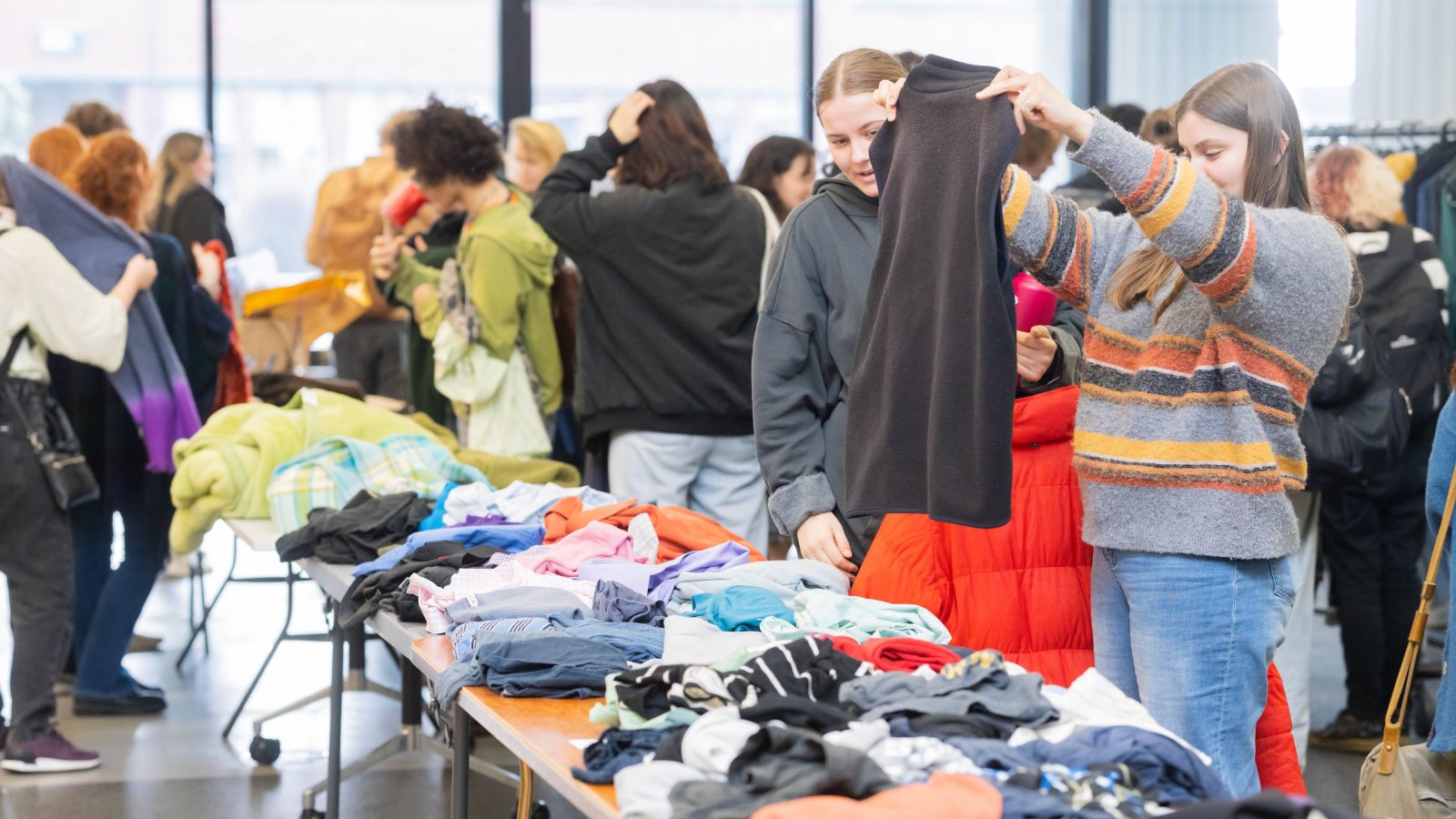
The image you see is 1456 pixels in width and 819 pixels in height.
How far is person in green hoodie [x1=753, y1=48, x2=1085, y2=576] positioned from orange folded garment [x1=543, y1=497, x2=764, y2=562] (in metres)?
0.28

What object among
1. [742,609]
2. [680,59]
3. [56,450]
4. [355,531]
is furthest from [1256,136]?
[680,59]

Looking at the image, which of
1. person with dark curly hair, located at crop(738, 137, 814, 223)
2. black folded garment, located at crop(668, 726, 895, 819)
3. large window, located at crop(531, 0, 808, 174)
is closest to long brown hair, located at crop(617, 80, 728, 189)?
person with dark curly hair, located at crop(738, 137, 814, 223)

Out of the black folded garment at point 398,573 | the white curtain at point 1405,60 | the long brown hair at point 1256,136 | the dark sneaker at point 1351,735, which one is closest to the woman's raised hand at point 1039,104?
the long brown hair at point 1256,136

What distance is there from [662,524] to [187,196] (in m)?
3.83

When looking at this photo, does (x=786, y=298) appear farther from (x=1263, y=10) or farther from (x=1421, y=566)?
(x=1263, y=10)

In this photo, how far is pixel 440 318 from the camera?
14.4 ft

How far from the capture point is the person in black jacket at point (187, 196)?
6008 millimetres

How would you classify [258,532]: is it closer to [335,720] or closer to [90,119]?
[335,720]

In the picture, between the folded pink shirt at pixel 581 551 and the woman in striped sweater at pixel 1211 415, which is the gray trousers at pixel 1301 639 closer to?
the folded pink shirt at pixel 581 551

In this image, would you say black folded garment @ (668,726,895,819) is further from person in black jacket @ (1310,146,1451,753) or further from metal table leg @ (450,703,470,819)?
person in black jacket @ (1310,146,1451,753)

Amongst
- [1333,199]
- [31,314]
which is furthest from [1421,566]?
[31,314]

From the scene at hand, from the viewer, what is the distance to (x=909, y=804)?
1399 millimetres

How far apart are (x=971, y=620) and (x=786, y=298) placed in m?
0.62

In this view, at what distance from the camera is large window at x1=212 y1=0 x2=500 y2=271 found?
8.20 meters
